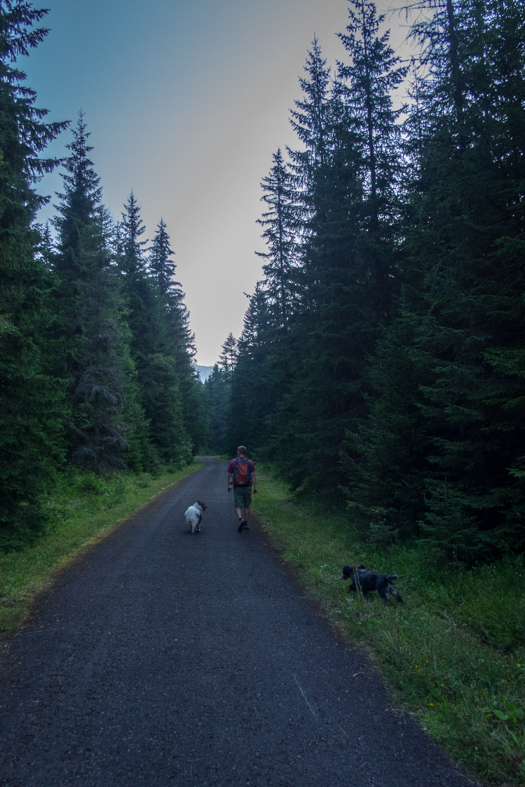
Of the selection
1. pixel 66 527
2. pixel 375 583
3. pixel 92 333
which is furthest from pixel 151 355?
pixel 375 583

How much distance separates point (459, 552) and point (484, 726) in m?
3.28

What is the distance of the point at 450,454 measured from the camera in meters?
6.55

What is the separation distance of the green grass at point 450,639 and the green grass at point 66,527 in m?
4.20

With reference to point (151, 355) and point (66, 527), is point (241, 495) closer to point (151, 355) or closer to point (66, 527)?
point (66, 527)

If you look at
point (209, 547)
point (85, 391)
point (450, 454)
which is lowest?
point (209, 547)

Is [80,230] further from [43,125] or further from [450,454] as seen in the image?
[450,454]

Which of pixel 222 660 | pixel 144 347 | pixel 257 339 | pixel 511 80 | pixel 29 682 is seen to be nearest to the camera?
pixel 29 682

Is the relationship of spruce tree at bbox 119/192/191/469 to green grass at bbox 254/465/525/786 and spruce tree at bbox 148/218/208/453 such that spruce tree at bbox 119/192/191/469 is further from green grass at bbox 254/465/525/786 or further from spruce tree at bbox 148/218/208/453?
green grass at bbox 254/465/525/786

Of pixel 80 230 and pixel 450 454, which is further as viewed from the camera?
pixel 80 230

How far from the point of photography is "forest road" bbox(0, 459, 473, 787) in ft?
8.52

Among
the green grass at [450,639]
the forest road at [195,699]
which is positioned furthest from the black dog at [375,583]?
the forest road at [195,699]

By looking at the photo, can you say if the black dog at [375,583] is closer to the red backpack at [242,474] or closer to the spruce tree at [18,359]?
the red backpack at [242,474]

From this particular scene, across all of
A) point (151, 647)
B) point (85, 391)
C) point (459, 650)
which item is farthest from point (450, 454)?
point (85, 391)

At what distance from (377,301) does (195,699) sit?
10.6 m
